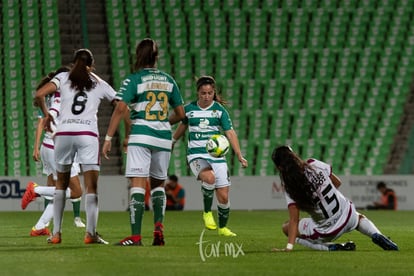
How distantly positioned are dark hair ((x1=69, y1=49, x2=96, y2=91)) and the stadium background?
1524 cm

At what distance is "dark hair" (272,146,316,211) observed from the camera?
9070mm

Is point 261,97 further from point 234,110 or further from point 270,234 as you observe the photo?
point 270,234

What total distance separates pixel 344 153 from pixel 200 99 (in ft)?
47.5

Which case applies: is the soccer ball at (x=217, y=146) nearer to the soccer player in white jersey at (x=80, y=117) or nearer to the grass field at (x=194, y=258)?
the grass field at (x=194, y=258)

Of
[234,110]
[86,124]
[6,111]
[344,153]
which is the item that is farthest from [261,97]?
[86,124]

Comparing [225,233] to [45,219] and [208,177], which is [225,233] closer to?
[208,177]

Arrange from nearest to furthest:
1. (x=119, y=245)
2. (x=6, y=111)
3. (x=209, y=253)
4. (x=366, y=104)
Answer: (x=209, y=253) < (x=119, y=245) < (x=6, y=111) < (x=366, y=104)

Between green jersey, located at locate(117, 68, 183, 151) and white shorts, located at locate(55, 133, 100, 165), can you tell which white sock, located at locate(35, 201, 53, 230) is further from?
green jersey, located at locate(117, 68, 183, 151)

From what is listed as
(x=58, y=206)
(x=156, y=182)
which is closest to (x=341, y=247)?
(x=156, y=182)

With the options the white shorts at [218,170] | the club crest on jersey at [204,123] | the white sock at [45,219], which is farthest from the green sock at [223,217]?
the white sock at [45,219]

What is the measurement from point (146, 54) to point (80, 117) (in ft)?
3.14

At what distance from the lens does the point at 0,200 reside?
2273 cm

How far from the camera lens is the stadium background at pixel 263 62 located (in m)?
26.4

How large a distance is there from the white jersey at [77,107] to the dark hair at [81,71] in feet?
0.21
